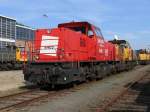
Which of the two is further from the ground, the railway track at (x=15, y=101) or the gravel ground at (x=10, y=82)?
the gravel ground at (x=10, y=82)

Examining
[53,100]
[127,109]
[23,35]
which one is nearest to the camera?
[127,109]

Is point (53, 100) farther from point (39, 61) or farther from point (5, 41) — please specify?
point (5, 41)

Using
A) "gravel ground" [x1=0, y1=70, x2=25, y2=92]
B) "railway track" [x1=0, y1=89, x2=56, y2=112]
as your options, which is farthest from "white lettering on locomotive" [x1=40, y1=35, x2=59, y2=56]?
"gravel ground" [x1=0, y1=70, x2=25, y2=92]

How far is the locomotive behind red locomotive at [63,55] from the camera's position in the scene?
15.7 meters

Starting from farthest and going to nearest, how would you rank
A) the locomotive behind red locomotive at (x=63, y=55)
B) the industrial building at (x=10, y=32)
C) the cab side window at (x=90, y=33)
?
the industrial building at (x=10, y=32), the cab side window at (x=90, y=33), the locomotive behind red locomotive at (x=63, y=55)

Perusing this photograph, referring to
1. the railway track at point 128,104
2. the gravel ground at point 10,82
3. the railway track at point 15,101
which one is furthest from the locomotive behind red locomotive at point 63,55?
the railway track at point 128,104

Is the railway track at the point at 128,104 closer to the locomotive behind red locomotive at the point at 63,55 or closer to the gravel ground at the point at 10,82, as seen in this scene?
the locomotive behind red locomotive at the point at 63,55

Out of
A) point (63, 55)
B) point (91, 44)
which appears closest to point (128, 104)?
point (63, 55)

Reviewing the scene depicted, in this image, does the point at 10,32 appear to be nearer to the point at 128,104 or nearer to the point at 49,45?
the point at 49,45

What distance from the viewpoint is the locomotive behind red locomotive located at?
618 inches

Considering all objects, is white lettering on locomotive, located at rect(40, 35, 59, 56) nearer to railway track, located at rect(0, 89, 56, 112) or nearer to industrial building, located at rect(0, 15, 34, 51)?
railway track, located at rect(0, 89, 56, 112)

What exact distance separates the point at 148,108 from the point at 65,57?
6.40 m

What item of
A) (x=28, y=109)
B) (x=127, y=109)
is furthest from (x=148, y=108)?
(x=28, y=109)

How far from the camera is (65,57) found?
1625cm
